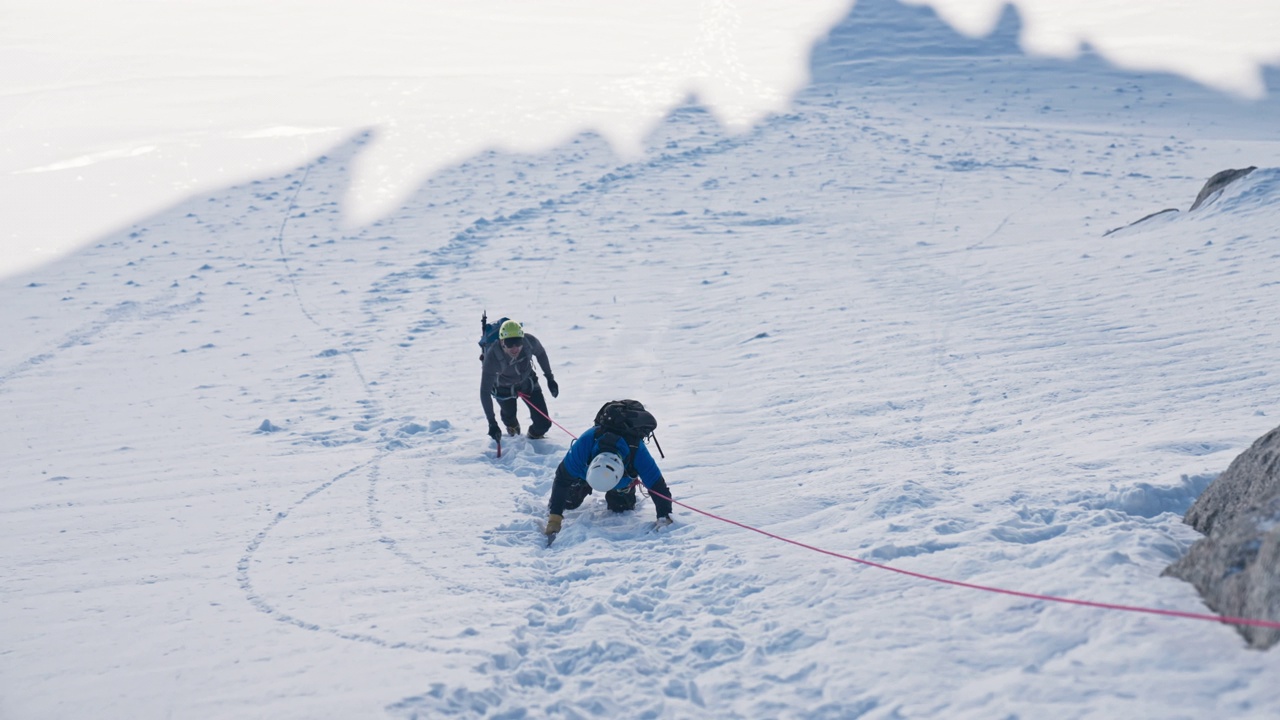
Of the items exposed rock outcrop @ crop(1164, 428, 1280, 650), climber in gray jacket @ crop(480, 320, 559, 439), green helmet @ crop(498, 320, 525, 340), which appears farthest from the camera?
climber in gray jacket @ crop(480, 320, 559, 439)

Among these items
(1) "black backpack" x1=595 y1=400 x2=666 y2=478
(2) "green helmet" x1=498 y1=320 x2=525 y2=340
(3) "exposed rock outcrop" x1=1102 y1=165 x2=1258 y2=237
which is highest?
(3) "exposed rock outcrop" x1=1102 y1=165 x2=1258 y2=237

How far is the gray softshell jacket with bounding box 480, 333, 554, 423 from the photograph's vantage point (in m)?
7.76

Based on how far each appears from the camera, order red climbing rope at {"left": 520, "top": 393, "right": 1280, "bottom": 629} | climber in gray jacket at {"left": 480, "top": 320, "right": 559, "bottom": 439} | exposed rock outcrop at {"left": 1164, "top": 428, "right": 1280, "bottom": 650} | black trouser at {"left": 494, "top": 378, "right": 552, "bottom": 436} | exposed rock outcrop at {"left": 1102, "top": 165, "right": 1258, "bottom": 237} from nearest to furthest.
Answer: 1. exposed rock outcrop at {"left": 1164, "top": 428, "right": 1280, "bottom": 650}
2. red climbing rope at {"left": 520, "top": 393, "right": 1280, "bottom": 629}
3. climber in gray jacket at {"left": 480, "top": 320, "right": 559, "bottom": 439}
4. black trouser at {"left": 494, "top": 378, "right": 552, "bottom": 436}
5. exposed rock outcrop at {"left": 1102, "top": 165, "right": 1258, "bottom": 237}

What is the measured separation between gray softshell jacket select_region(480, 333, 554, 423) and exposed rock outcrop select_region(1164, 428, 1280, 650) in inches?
189

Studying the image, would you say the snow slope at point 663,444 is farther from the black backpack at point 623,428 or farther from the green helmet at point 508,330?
the green helmet at point 508,330

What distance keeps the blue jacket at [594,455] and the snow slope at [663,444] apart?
40cm

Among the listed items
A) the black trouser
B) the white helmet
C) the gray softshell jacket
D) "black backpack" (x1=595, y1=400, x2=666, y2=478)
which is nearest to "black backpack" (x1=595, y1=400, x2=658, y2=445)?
"black backpack" (x1=595, y1=400, x2=666, y2=478)

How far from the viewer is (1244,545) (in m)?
3.82

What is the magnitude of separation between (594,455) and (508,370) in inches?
85.7

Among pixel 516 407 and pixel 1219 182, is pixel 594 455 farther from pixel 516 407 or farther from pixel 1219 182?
pixel 1219 182

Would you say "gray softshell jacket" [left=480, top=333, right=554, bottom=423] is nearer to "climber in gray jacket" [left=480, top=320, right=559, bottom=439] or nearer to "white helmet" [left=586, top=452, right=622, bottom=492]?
"climber in gray jacket" [left=480, top=320, right=559, bottom=439]

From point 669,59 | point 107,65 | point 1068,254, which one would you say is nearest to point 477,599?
point 1068,254

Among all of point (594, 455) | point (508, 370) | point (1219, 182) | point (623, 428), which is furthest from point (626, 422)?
point (1219, 182)

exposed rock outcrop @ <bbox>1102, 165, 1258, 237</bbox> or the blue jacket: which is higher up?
exposed rock outcrop @ <bbox>1102, 165, 1258, 237</bbox>
